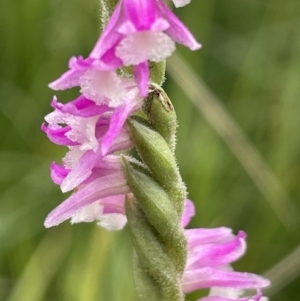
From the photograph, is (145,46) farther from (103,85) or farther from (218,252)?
(218,252)

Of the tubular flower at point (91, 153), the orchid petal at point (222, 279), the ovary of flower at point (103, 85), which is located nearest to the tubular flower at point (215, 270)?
the orchid petal at point (222, 279)

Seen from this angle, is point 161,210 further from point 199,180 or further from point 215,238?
point 199,180

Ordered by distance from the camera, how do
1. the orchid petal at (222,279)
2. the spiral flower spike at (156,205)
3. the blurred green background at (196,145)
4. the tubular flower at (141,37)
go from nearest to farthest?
the tubular flower at (141,37)
the spiral flower spike at (156,205)
the orchid petal at (222,279)
the blurred green background at (196,145)

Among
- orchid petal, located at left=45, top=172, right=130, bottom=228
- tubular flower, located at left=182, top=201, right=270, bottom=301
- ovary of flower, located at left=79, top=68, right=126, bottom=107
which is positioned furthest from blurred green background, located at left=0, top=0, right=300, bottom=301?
ovary of flower, located at left=79, top=68, right=126, bottom=107

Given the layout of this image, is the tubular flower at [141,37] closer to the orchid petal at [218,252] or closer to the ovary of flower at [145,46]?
the ovary of flower at [145,46]

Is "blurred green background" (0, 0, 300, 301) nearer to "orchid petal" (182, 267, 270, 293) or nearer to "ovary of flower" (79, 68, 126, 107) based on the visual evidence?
"orchid petal" (182, 267, 270, 293)

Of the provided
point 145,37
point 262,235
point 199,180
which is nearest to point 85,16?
point 199,180
